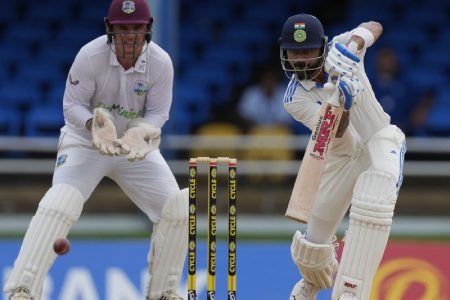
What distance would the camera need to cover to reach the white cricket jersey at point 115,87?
7.02 meters

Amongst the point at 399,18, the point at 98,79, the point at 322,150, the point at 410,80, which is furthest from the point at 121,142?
the point at 399,18

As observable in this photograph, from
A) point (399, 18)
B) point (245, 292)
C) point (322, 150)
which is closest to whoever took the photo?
point (322, 150)

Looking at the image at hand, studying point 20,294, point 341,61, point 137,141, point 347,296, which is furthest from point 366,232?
point 20,294

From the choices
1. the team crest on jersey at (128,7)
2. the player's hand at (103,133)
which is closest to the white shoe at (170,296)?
the player's hand at (103,133)

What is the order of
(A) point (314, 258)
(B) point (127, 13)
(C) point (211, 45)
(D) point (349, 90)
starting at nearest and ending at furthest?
(D) point (349, 90)
(B) point (127, 13)
(A) point (314, 258)
(C) point (211, 45)

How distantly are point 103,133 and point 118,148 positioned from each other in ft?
0.36

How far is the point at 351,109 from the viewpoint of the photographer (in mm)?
6832

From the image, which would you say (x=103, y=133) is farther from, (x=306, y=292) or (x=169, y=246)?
(x=306, y=292)

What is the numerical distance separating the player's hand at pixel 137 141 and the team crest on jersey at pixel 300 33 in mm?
934

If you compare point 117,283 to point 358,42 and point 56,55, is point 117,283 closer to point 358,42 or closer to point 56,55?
point 358,42

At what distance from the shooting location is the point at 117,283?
8516 mm

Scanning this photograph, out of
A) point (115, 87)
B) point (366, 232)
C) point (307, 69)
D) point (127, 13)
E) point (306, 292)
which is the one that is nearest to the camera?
point (366, 232)

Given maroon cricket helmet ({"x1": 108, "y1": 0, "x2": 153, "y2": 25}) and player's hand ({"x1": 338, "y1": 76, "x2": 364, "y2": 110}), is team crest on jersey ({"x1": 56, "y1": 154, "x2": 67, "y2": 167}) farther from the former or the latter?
player's hand ({"x1": 338, "y1": 76, "x2": 364, "y2": 110})

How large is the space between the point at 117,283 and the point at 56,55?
5.18 m
